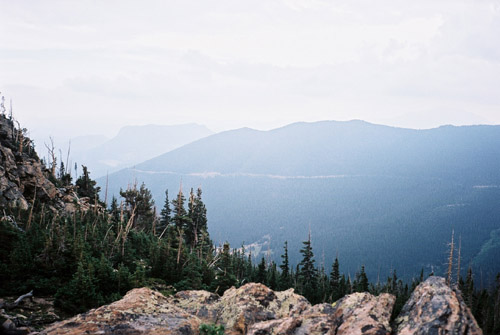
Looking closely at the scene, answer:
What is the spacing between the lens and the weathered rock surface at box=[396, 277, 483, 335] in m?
8.58

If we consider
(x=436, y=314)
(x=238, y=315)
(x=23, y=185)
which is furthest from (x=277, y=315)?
(x=23, y=185)

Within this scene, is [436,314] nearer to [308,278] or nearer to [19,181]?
[19,181]

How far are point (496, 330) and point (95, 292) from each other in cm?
6960

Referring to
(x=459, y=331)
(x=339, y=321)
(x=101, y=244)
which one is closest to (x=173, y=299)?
(x=339, y=321)

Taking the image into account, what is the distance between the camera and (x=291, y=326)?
10.6m

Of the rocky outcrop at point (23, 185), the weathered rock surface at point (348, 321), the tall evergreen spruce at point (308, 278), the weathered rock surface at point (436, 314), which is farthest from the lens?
the tall evergreen spruce at point (308, 278)

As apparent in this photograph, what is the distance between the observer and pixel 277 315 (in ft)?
43.5

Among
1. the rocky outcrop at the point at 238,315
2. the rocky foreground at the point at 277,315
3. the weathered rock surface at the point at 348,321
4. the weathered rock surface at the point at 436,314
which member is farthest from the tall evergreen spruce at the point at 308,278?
the weathered rock surface at the point at 436,314

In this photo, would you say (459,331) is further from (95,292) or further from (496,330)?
(496,330)

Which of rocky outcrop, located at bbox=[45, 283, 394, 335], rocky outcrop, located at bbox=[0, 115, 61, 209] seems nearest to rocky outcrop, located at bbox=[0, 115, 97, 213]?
rocky outcrop, located at bbox=[0, 115, 61, 209]

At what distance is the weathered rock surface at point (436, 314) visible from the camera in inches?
338

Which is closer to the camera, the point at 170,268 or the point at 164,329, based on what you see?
the point at 164,329

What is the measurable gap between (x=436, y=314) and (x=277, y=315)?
6.49 m

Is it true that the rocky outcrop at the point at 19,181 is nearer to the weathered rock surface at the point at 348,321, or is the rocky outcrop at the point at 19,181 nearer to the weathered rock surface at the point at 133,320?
the weathered rock surface at the point at 133,320
